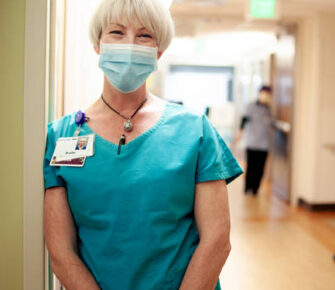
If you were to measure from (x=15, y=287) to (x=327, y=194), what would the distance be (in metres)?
4.34

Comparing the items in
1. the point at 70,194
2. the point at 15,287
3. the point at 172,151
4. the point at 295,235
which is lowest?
the point at 295,235

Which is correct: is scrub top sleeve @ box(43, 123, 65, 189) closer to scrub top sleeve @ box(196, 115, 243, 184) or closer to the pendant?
the pendant

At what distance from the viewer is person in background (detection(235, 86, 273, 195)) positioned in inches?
214

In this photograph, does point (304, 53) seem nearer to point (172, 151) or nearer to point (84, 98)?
point (84, 98)

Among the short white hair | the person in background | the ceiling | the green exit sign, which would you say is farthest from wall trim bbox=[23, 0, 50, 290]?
the person in background

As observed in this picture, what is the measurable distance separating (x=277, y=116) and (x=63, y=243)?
503 centimetres

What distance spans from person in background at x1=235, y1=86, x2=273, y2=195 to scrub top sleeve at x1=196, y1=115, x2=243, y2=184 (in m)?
4.42

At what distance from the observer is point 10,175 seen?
108 cm

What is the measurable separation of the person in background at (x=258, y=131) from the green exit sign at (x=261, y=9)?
5.05 ft

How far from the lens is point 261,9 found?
13.1 feet

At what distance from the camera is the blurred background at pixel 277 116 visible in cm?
111

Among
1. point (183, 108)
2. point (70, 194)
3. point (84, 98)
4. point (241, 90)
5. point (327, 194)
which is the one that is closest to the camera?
point (70, 194)

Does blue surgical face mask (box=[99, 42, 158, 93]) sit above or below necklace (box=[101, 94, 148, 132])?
above

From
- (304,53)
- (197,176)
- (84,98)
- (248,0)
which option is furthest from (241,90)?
(197,176)
